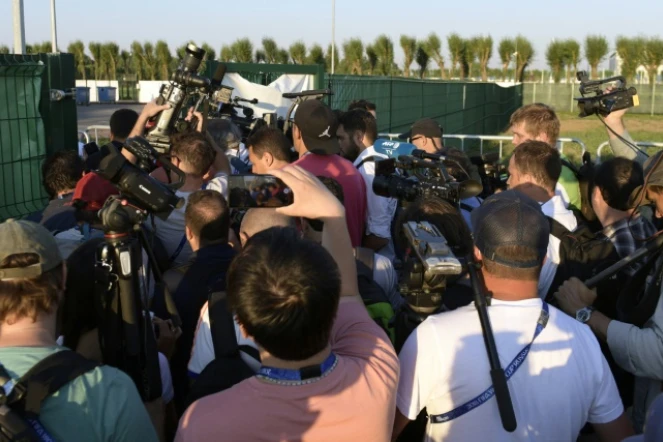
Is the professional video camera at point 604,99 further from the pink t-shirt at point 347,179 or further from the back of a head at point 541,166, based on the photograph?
the pink t-shirt at point 347,179

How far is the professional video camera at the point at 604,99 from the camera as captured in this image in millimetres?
5113

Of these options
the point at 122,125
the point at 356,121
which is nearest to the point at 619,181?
the point at 356,121

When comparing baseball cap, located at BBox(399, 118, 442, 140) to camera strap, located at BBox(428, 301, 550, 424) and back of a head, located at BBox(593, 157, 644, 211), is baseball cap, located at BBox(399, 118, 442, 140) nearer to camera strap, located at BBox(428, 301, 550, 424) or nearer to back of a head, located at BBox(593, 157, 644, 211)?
back of a head, located at BBox(593, 157, 644, 211)

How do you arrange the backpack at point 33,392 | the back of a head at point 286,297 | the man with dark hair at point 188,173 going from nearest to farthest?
1. the backpack at point 33,392
2. the back of a head at point 286,297
3. the man with dark hair at point 188,173

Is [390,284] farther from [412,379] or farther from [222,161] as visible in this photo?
[222,161]

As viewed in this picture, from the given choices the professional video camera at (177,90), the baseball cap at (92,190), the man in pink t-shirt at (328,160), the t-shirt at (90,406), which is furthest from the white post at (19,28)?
the t-shirt at (90,406)

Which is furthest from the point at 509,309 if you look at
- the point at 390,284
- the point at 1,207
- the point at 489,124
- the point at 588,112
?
the point at 489,124

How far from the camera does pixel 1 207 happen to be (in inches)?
208

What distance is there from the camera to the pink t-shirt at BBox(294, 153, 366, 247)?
14.7 ft

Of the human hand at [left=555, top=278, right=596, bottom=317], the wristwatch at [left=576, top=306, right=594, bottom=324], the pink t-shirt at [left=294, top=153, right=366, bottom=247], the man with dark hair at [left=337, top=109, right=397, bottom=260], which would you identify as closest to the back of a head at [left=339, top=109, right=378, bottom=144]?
the man with dark hair at [left=337, top=109, right=397, bottom=260]

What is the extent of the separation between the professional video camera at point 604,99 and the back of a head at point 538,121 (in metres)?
0.24

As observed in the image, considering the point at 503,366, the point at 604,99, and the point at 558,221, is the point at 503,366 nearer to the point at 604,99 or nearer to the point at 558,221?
the point at 558,221

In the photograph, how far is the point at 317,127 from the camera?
4.57 m

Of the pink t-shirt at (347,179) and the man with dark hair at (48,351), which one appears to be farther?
the pink t-shirt at (347,179)
